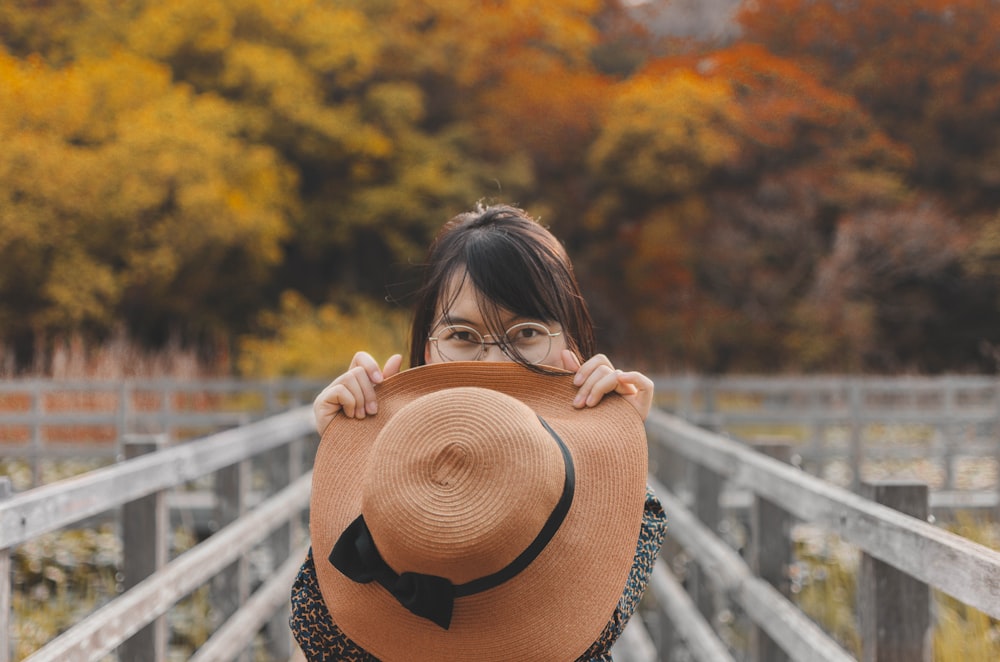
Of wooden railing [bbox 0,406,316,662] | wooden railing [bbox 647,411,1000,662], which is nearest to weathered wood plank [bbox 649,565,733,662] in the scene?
wooden railing [bbox 647,411,1000,662]

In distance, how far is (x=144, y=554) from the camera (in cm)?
252

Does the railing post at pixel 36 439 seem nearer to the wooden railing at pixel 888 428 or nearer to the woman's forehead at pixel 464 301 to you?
the wooden railing at pixel 888 428

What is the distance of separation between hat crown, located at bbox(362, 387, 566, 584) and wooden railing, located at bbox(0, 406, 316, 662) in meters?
0.70

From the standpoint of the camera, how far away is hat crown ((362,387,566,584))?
1370 millimetres

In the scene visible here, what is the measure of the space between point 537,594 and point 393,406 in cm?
37

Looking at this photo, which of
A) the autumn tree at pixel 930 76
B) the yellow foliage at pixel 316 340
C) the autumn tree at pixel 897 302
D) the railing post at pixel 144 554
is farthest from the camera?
the autumn tree at pixel 930 76

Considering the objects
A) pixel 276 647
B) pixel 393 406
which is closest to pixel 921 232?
pixel 276 647

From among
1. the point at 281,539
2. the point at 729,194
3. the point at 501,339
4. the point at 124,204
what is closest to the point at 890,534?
the point at 501,339

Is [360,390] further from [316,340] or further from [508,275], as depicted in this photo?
[316,340]

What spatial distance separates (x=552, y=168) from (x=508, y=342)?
22.5 metres

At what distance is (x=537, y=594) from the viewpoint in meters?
1.46

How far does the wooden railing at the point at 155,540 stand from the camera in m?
1.84

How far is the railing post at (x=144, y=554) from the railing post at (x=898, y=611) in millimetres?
1567

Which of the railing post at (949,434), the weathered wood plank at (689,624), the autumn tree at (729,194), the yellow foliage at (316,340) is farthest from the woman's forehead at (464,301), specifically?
the autumn tree at (729,194)
